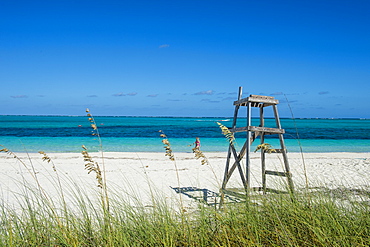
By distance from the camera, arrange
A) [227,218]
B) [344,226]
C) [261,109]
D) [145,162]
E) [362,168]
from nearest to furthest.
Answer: [344,226] → [227,218] → [261,109] → [362,168] → [145,162]

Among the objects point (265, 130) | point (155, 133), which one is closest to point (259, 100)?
point (265, 130)

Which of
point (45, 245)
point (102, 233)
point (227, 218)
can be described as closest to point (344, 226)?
point (227, 218)

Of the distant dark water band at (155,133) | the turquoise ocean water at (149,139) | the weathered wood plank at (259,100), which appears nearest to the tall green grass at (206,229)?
the turquoise ocean water at (149,139)

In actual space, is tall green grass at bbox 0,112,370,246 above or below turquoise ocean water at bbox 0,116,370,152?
above

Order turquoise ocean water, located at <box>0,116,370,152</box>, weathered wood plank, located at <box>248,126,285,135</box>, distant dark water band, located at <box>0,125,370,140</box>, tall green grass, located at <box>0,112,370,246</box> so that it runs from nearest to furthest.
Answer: tall green grass, located at <box>0,112,370,246</box> → weathered wood plank, located at <box>248,126,285,135</box> → turquoise ocean water, located at <box>0,116,370,152</box> → distant dark water band, located at <box>0,125,370,140</box>

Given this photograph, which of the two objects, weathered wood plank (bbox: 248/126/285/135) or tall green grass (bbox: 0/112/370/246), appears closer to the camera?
tall green grass (bbox: 0/112/370/246)

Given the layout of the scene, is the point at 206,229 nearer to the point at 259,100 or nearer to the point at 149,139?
the point at 259,100

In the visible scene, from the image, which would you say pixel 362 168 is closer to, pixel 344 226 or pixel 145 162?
pixel 145 162

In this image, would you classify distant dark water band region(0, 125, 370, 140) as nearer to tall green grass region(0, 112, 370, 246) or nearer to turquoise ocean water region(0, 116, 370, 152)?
turquoise ocean water region(0, 116, 370, 152)

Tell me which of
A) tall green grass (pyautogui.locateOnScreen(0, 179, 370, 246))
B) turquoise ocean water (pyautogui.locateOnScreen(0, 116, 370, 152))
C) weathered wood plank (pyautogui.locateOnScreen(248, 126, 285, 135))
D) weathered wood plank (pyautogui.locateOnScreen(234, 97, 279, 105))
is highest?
weathered wood plank (pyautogui.locateOnScreen(234, 97, 279, 105))

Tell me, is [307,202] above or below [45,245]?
above

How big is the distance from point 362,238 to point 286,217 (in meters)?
0.58

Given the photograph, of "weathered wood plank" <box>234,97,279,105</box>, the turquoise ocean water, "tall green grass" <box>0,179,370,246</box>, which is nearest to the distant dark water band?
the turquoise ocean water

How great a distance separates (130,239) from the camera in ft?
8.57
